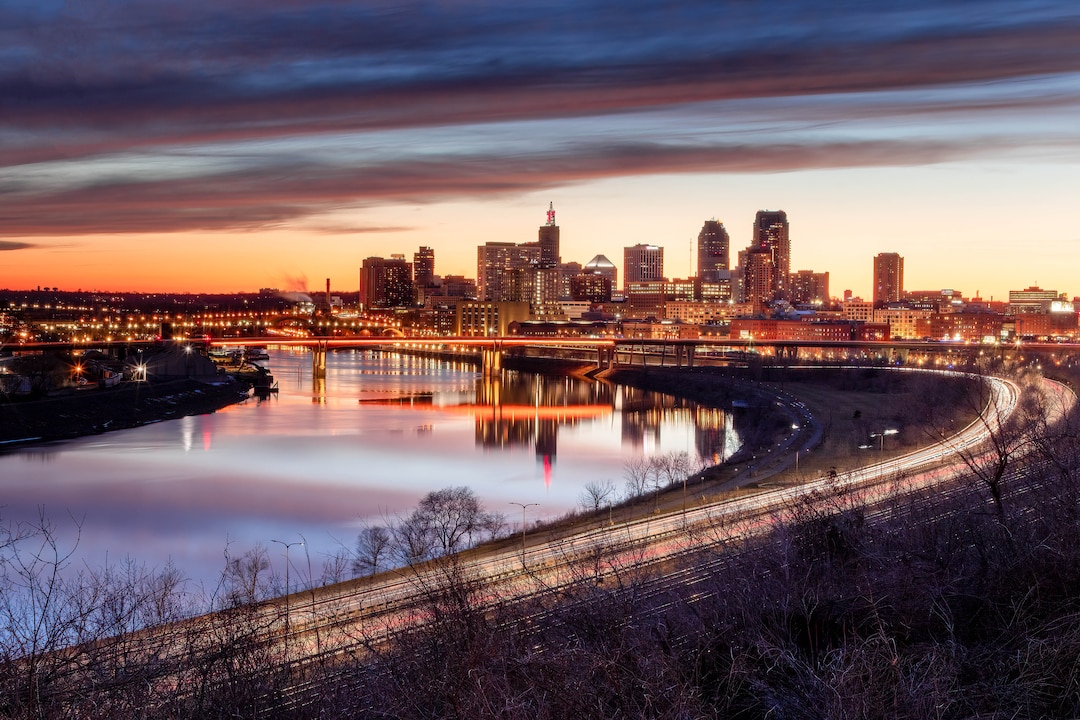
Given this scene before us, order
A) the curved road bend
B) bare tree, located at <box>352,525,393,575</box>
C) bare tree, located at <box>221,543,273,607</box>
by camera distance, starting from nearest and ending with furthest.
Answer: the curved road bend
bare tree, located at <box>221,543,273,607</box>
bare tree, located at <box>352,525,393,575</box>

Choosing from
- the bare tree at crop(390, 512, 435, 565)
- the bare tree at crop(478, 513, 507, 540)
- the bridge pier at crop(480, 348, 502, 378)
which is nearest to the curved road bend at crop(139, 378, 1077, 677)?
the bare tree at crop(390, 512, 435, 565)

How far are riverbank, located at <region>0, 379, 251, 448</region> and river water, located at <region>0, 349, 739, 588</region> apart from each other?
0.91 metres

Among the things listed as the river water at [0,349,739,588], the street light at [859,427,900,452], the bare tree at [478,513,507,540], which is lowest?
the river water at [0,349,739,588]

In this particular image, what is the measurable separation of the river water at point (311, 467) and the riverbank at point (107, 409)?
0.91 meters

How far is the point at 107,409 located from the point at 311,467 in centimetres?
1073

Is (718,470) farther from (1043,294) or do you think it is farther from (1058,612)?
(1043,294)

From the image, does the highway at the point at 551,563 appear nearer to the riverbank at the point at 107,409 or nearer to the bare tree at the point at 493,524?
the bare tree at the point at 493,524

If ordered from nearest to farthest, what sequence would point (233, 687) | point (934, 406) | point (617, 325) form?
point (233, 687) → point (934, 406) → point (617, 325)

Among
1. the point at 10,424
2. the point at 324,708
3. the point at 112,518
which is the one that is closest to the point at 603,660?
the point at 324,708

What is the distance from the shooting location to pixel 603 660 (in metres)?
4.44

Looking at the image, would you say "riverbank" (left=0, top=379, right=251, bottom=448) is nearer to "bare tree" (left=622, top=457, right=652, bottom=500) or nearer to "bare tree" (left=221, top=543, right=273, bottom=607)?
"bare tree" (left=221, top=543, right=273, bottom=607)

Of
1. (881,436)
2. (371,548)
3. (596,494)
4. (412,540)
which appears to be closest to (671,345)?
(881,436)

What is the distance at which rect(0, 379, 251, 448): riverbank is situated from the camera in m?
23.6

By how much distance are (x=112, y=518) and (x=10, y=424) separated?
10921 millimetres
